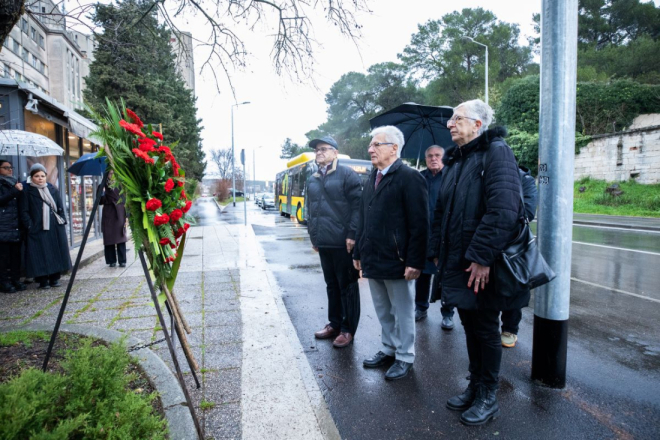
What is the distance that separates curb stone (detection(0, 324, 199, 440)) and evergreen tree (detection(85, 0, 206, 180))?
5.46 feet

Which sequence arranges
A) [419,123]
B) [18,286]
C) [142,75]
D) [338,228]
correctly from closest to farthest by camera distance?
[338,228] < [419,123] < [18,286] < [142,75]

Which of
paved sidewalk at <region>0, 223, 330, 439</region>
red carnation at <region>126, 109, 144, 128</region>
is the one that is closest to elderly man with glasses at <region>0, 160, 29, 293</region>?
paved sidewalk at <region>0, 223, 330, 439</region>

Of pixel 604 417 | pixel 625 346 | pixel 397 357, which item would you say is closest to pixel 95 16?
pixel 397 357

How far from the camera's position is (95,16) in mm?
4152

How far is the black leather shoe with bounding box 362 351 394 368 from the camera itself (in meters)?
3.49

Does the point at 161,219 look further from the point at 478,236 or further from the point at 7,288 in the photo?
the point at 7,288

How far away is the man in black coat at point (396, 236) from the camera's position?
3242 mm

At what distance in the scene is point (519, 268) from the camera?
102 inches

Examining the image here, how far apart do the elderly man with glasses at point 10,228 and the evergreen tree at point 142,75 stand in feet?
5.36

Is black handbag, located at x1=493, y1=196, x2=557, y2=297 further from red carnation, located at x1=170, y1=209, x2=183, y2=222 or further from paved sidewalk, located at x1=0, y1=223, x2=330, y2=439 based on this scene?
red carnation, located at x1=170, y1=209, x2=183, y2=222

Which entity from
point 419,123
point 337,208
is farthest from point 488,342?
point 419,123

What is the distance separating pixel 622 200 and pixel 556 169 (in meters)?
21.3

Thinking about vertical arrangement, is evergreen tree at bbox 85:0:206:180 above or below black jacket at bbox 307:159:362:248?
above

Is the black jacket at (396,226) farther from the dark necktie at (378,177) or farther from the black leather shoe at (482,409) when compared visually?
the black leather shoe at (482,409)
